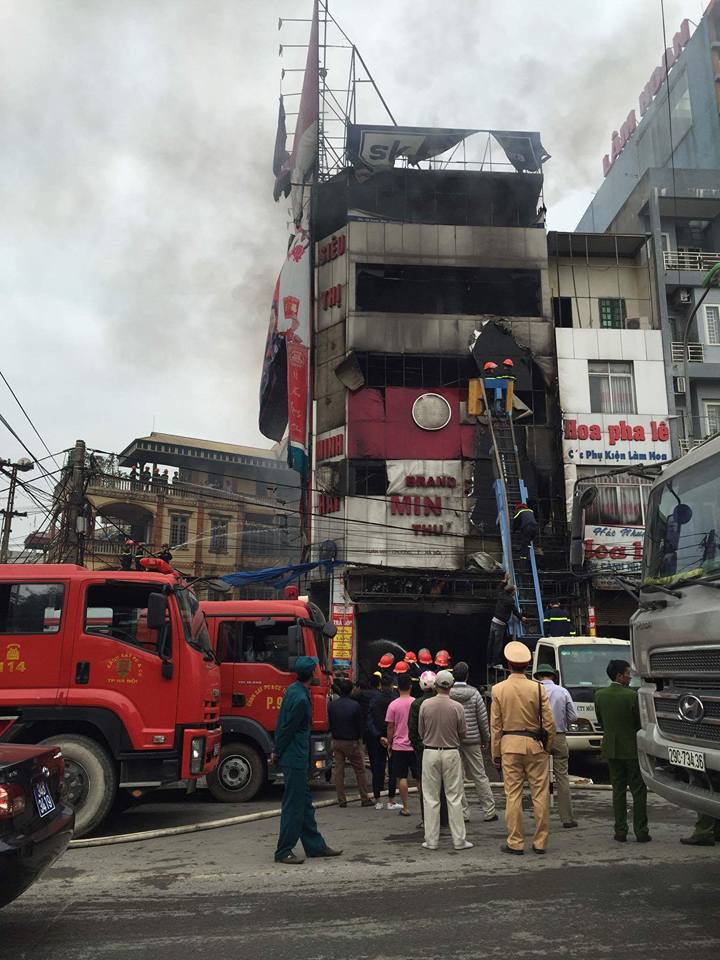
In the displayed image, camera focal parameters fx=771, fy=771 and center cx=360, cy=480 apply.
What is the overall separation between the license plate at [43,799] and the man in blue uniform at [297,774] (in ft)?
8.09

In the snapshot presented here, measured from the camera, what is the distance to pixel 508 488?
28.8m

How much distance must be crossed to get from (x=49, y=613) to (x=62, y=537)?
1605 centimetres

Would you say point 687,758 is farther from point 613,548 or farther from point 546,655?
point 613,548

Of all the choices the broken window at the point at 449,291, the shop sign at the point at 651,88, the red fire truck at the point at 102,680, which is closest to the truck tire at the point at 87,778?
the red fire truck at the point at 102,680

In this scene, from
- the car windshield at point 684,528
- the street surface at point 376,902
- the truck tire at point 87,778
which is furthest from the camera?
the truck tire at point 87,778

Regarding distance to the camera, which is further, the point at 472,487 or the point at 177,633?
the point at 472,487

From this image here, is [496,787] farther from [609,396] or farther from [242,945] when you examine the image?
[609,396]

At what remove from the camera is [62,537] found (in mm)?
23797

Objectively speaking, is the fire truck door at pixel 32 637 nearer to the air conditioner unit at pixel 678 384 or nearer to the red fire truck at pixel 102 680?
the red fire truck at pixel 102 680

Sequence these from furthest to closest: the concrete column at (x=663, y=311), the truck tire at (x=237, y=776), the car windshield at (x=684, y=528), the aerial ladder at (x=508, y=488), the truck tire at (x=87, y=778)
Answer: the concrete column at (x=663, y=311), the aerial ladder at (x=508, y=488), the truck tire at (x=237, y=776), the truck tire at (x=87, y=778), the car windshield at (x=684, y=528)

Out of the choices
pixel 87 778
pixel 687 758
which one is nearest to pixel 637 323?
pixel 87 778

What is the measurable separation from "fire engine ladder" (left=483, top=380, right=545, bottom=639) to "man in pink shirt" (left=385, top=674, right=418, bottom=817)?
14.8m

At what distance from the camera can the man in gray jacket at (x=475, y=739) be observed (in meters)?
8.88

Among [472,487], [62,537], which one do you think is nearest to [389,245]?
[472,487]
